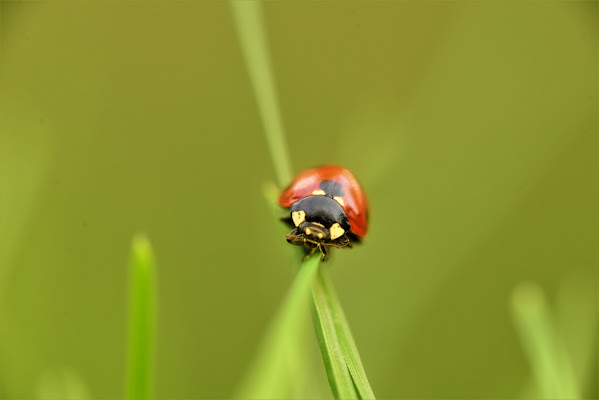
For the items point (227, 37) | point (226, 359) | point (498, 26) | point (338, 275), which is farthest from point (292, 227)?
point (227, 37)

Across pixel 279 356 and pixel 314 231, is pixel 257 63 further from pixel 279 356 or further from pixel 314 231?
pixel 279 356

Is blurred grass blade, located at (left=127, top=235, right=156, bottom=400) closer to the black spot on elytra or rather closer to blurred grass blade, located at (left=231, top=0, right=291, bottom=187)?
blurred grass blade, located at (left=231, top=0, right=291, bottom=187)

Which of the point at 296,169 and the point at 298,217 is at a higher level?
the point at 296,169

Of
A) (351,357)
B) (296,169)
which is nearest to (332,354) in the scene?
(351,357)

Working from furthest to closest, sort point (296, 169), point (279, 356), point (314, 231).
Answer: point (296, 169) < point (314, 231) < point (279, 356)

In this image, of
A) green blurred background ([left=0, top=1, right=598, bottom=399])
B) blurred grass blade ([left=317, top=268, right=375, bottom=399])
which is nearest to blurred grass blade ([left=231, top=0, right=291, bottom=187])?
blurred grass blade ([left=317, top=268, right=375, bottom=399])

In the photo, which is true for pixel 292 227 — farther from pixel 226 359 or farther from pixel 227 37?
pixel 227 37
